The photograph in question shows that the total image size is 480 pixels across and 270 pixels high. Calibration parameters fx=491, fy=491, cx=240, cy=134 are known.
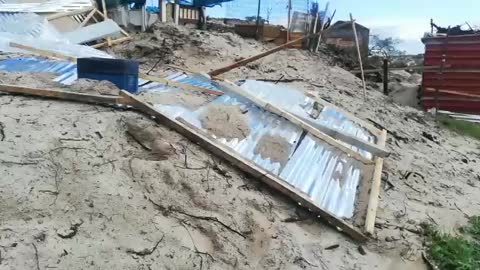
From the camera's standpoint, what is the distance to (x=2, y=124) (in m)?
3.92

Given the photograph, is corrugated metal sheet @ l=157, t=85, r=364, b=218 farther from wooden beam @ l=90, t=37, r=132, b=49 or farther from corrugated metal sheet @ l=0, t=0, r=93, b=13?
corrugated metal sheet @ l=0, t=0, r=93, b=13

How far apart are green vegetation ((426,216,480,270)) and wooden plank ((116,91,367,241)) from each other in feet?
2.23

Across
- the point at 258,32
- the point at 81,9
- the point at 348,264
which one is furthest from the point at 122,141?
the point at 258,32

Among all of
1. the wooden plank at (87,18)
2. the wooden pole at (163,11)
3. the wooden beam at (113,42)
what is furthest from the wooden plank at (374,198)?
the wooden pole at (163,11)

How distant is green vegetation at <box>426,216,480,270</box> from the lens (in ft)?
13.1

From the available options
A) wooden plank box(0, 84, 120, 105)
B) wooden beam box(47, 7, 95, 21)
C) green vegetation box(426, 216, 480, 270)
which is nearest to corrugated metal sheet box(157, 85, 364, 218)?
wooden plank box(0, 84, 120, 105)

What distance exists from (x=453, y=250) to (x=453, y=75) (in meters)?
8.37

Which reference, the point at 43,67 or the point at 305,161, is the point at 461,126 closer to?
the point at 305,161

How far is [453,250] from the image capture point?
413 cm

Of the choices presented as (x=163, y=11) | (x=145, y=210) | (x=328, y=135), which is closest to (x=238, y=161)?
(x=145, y=210)

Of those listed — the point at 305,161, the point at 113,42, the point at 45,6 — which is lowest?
the point at 305,161

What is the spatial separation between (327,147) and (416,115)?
15.2 feet

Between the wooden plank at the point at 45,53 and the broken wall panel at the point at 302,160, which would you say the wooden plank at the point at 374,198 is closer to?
the broken wall panel at the point at 302,160

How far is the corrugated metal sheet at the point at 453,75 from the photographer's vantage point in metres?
11.2
